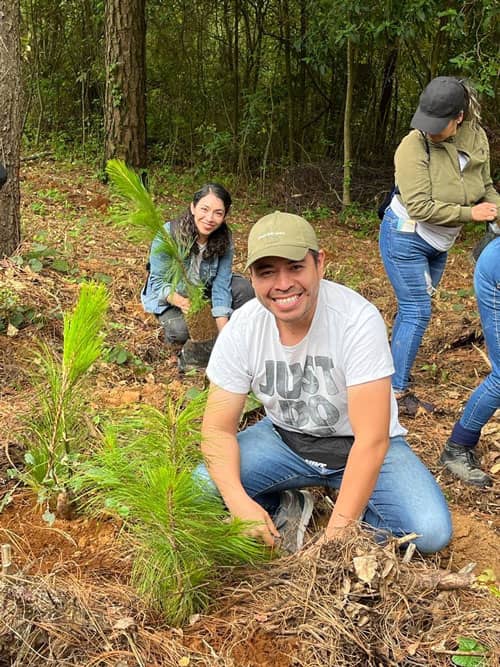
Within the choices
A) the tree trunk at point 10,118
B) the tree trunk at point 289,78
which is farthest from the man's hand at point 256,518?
the tree trunk at point 289,78

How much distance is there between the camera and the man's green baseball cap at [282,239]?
76.7 inches

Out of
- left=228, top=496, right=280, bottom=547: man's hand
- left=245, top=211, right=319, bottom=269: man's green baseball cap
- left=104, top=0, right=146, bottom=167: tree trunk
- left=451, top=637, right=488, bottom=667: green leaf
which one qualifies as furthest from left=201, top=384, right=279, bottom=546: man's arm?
left=104, top=0, right=146, bottom=167: tree trunk

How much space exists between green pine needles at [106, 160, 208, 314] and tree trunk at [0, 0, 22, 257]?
62.3 inches

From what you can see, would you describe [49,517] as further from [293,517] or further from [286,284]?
[286,284]

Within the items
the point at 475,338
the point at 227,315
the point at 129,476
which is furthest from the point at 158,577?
the point at 475,338

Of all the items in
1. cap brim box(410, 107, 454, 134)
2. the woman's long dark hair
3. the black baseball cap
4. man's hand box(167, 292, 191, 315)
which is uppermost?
the black baseball cap

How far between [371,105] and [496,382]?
874 centimetres

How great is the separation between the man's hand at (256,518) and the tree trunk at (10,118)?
3091mm

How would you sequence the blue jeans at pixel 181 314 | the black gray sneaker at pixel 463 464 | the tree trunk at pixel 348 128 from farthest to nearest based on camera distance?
the tree trunk at pixel 348 128, the blue jeans at pixel 181 314, the black gray sneaker at pixel 463 464

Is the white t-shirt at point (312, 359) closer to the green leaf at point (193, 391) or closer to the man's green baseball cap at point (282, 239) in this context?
the man's green baseball cap at point (282, 239)

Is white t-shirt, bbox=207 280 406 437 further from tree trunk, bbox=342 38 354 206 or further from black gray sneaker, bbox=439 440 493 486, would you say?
tree trunk, bbox=342 38 354 206

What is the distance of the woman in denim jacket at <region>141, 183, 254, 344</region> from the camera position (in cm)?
356

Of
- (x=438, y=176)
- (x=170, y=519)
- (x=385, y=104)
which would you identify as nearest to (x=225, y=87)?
(x=385, y=104)

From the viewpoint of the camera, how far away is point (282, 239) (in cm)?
196
